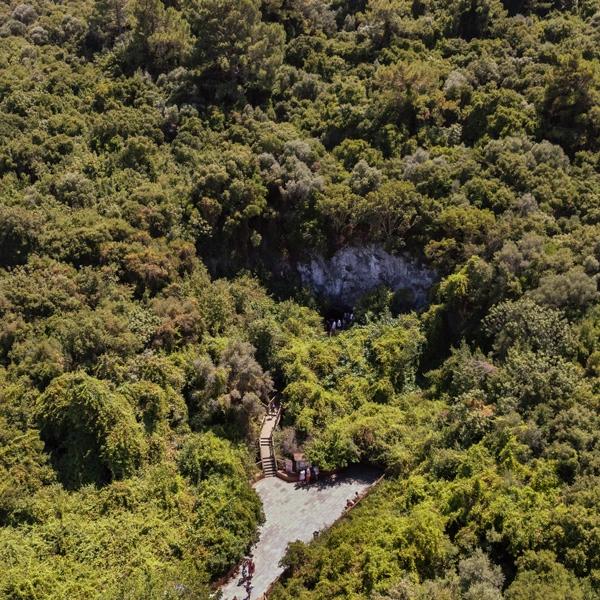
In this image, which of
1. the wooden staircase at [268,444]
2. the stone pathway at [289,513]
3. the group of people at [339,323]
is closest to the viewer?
the stone pathway at [289,513]

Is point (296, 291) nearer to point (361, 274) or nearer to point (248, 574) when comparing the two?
point (361, 274)

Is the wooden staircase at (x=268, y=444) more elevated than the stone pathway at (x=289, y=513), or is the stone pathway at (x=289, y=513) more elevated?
the wooden staircase at (x=268, y=444)

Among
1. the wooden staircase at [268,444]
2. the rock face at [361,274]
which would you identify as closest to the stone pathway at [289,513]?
the wooden staircase at [268,444]

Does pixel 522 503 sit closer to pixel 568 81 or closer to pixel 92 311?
pixel 92 311

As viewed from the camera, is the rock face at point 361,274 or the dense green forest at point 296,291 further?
the rock face at point 361,274

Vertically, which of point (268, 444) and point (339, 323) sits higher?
point (339, 323)

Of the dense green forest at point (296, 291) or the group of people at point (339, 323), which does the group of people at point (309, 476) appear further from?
the group of people at point (339, 323)

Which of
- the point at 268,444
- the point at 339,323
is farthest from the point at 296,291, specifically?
the point at 268,444
